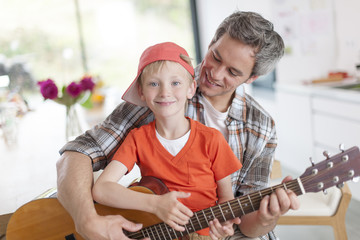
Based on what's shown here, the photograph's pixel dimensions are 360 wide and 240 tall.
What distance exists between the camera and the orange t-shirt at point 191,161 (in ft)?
4.47

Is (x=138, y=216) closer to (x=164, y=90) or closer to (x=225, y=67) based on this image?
(x=164, y=90)

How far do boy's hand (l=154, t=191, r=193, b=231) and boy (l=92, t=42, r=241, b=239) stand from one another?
104 mm

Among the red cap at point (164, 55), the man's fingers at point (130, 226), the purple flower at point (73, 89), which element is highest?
the red cap at point (164, 55)

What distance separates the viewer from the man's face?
5.15ft

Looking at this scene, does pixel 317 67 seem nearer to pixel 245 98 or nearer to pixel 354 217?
pixel 354 217

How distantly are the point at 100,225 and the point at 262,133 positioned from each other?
73cm

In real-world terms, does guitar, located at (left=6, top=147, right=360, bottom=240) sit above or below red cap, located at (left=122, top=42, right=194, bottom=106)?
below

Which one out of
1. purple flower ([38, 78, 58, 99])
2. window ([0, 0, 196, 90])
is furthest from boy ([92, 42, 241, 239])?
window ([0, 0, 196, 90])

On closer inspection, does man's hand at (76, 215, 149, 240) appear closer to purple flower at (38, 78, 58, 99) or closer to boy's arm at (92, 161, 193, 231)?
boy's arm at (92, 161, 193, 231)

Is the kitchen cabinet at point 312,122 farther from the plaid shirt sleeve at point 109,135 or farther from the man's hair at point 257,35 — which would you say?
the plaid shirt sleeve at point 109,135

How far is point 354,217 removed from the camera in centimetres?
288

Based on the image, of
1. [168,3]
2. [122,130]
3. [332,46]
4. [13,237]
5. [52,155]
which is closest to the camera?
[13,237]

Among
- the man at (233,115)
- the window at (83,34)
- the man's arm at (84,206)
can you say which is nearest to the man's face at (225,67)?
the man at (233,115)

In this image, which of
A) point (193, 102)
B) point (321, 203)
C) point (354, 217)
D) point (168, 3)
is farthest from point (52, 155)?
point (168, 3)
